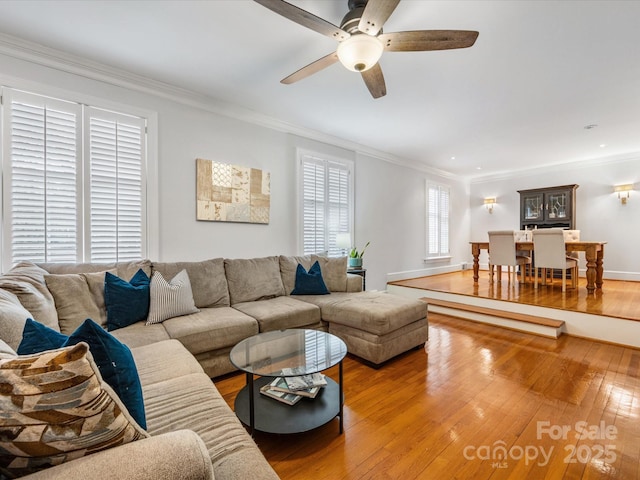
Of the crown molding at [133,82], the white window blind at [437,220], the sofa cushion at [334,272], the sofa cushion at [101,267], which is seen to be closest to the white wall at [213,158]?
the crown molding at [133,82]

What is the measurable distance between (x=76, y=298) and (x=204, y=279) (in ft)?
3.22

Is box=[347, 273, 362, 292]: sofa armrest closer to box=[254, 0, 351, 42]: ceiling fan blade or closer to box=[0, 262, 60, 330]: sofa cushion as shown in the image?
box=[254, 0, 351, 42]: ceiling fan blade

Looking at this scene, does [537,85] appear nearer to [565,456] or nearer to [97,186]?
[565,456]

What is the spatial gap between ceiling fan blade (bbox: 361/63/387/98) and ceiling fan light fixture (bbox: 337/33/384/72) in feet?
0.77

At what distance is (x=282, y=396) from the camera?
186 centimetres

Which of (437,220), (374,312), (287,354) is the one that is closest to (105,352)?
(287,354)

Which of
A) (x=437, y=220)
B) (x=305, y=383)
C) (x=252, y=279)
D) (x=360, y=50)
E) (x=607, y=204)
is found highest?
(x=360, y=50)

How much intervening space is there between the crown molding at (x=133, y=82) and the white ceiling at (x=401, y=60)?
0.25 ft

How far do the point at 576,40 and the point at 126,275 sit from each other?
13.8 feet

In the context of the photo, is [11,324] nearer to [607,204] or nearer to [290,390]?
[290,390]

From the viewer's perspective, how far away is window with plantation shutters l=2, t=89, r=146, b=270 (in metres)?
2.45

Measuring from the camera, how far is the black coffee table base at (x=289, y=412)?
164 cm

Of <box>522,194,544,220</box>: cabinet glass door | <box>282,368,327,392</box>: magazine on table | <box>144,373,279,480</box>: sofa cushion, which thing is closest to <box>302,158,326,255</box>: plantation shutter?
<box>282,368,327,392</box>: magazine on table

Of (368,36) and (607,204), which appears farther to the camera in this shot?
(607,204)
